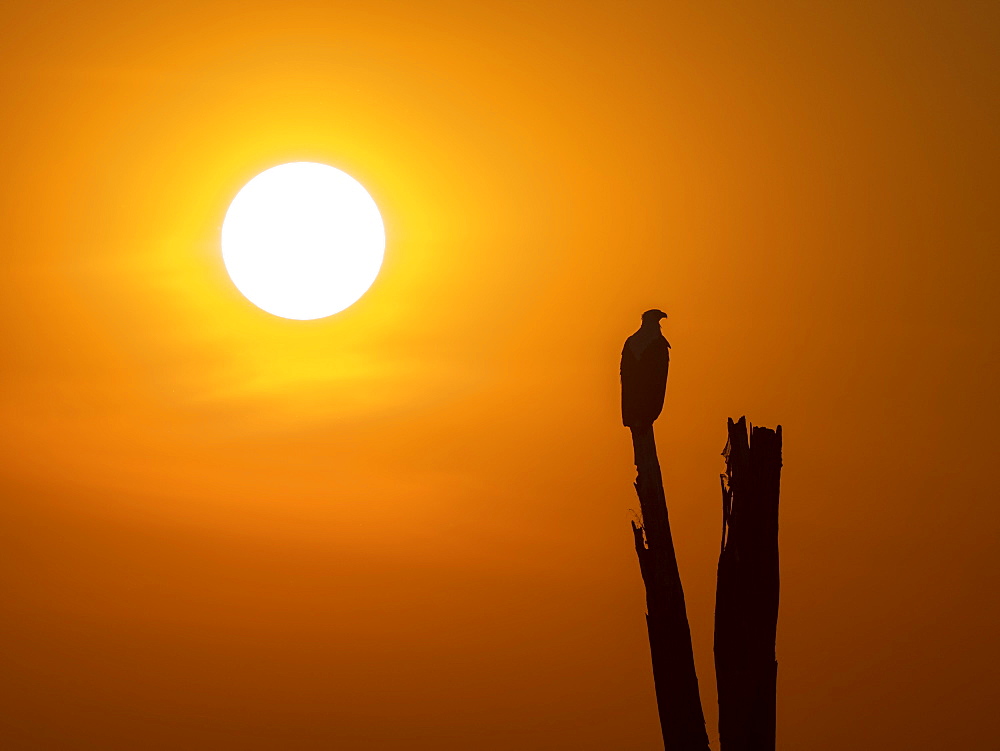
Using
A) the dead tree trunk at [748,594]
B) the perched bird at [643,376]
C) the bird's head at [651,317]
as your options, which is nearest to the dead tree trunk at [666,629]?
the dead tree trunk at [748,594]

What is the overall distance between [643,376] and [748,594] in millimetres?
2523

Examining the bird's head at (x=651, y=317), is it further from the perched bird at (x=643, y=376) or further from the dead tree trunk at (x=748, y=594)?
the dead tree trunk at (x=748, y=594)

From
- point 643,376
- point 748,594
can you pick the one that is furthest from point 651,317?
point 748,594

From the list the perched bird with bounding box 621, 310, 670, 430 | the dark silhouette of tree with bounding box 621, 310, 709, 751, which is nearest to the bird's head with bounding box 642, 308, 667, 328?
the perched bird with bounding box 621, 310, 670, 430

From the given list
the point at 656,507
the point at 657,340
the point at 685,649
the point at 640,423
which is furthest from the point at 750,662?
the point at 657,340

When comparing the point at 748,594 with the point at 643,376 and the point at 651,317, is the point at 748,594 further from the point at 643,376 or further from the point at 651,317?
the point at 651,317

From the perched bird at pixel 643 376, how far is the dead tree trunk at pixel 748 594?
105cm

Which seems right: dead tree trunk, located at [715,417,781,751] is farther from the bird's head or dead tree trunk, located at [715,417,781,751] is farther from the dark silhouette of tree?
the bird's head

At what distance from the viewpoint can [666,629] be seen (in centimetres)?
1040

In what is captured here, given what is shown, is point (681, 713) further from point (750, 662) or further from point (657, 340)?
point (657, 340)

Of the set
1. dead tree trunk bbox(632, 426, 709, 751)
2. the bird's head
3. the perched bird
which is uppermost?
the bird's head

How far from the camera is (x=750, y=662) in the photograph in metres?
10.2

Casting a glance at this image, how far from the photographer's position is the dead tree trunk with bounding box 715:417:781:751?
400 inches

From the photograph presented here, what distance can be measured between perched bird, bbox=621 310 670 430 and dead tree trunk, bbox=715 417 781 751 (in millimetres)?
1049
